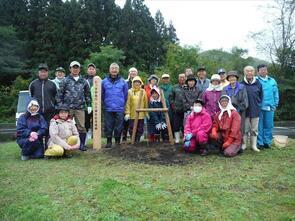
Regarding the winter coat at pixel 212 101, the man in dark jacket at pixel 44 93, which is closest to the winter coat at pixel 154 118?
the winter coat at pixel 212 101

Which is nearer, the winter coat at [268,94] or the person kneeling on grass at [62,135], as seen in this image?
the person kneeling on grass at [62,135]

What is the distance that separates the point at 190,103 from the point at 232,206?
422 cm

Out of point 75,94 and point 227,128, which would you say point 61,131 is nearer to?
point 75,94

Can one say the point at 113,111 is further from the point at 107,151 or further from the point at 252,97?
the point at 252,97

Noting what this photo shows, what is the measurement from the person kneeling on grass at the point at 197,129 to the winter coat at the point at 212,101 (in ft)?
1.13

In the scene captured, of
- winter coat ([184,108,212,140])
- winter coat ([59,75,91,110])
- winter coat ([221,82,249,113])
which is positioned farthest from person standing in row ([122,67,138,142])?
winter coat ([221,82,249,113])

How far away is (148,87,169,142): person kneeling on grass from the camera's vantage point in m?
9.28

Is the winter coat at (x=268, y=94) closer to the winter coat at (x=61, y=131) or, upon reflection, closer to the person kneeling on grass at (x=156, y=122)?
the person kneeling on grass at (x=156, y=122)

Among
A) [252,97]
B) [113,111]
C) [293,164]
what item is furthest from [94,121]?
[293,164]

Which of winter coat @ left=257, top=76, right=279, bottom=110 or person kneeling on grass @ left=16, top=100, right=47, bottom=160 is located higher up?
winter coat @ left=257, top=76, right=279, bottom=110

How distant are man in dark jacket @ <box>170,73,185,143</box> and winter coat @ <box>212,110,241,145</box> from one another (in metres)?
1.11

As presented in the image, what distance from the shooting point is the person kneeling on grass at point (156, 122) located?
928 centimetres

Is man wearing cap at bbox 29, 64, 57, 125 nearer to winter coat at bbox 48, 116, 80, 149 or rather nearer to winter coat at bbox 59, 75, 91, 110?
winter coat at bbox 59, 75, 91, 110

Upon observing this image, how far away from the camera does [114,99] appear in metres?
9.03
